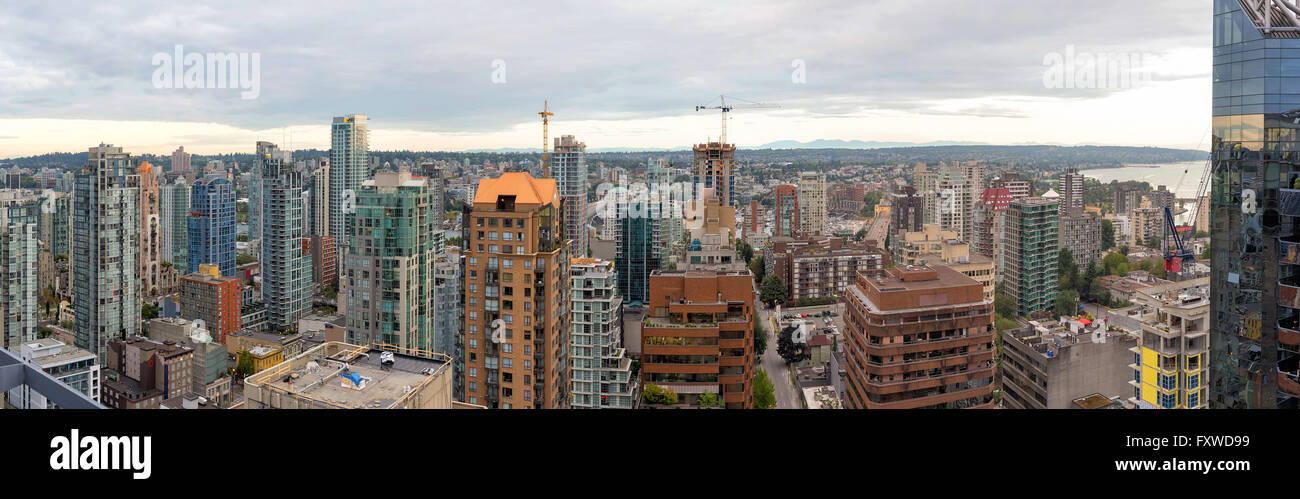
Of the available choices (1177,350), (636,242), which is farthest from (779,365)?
(636,242)

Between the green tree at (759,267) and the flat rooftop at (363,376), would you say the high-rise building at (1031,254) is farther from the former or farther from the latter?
the flat rooftop at (363,376)

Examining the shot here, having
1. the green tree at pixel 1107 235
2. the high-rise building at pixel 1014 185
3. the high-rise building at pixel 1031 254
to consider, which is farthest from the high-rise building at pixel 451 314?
the green tree at pixel 1107 235

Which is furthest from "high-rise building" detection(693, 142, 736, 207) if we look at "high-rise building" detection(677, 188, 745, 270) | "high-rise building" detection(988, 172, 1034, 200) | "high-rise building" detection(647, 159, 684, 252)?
"high-rise building" detection(988, 172, 1034, 200)

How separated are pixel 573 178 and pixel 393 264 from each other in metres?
3.20

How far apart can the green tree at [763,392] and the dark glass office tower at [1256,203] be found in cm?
452

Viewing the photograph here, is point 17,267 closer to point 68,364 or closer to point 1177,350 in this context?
point 68,364

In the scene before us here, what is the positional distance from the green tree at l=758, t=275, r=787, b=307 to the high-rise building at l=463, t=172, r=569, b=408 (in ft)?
22.4

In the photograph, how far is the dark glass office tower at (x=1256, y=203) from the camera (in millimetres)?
5070

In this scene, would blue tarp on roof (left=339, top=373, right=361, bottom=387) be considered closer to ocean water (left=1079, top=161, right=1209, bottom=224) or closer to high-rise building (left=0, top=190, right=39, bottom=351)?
ocean water (left=1079, top=161, right=1209, bottom=224)

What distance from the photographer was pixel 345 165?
13.2 m
